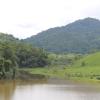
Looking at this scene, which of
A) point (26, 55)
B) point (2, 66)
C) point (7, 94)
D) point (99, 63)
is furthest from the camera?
point (26, 55)

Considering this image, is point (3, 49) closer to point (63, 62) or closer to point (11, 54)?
point (11, 54)

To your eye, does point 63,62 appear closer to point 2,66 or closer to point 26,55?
point 26,55

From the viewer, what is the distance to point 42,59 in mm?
122250

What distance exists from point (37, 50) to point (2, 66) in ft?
166

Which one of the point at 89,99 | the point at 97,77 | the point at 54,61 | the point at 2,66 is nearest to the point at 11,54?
the point at 2,66

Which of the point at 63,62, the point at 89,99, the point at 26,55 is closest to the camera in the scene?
the point at 89,99

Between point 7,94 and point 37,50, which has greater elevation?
point 37,50

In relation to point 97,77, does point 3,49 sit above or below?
above

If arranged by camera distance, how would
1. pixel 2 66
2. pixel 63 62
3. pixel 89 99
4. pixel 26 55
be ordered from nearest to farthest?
pixel 89 99 < pixel 2 66 < pixel 26 55 < pixel 63 62

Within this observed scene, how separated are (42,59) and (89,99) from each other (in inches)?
3002

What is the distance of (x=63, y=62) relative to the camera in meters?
139

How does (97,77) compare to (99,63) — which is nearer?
(97,77)

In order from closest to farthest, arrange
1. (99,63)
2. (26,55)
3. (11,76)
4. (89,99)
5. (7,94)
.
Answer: (89,99) → (7,94) → (11,76) → (99,63) → (26,55)

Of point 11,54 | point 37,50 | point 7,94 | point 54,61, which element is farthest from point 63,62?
point 7,94
